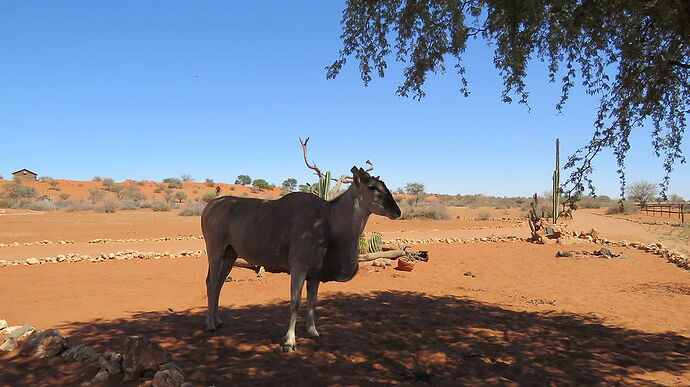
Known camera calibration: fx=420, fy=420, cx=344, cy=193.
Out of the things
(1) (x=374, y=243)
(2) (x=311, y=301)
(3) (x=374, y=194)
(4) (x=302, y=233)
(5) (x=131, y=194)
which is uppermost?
(5) (x=131, y=194)

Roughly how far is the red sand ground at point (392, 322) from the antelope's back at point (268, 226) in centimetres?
128

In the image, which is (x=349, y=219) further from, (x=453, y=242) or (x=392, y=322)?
(x=453, y=242)

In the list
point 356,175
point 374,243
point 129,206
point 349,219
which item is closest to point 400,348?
point 349,219

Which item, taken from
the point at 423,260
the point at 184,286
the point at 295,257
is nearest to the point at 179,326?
the point at 295,257

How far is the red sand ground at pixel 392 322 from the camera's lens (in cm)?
493

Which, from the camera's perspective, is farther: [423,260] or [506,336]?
[423,260]

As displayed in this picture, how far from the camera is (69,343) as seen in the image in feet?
17.2

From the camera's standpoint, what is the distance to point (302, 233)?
5.52 metres

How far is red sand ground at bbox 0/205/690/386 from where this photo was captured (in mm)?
4934

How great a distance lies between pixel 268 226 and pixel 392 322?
2.74 m

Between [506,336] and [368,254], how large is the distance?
6.78 m

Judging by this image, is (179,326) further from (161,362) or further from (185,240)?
(185,240)

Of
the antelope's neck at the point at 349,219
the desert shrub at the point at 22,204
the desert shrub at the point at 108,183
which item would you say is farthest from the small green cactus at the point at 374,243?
the desert shrub at the point at 108,183

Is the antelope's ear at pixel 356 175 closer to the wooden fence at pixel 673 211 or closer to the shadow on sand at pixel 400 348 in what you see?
the shadow on sand at pixel 400 348
